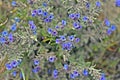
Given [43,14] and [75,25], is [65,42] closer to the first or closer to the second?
[75,25]

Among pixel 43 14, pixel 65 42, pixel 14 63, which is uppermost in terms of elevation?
pixel 43 14

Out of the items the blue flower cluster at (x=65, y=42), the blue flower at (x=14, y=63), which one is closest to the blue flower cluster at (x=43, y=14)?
the blue flower cluster at (x=65, y=42)

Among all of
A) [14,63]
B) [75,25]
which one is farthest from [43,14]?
[14,63]

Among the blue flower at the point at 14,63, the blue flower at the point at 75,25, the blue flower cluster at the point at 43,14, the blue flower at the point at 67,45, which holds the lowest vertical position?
the blue flower at the point at 14,63

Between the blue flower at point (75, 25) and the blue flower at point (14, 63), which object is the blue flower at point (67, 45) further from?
the blue flower at point (14, 63)

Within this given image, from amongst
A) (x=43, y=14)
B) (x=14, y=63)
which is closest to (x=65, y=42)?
(x=43, y=14)

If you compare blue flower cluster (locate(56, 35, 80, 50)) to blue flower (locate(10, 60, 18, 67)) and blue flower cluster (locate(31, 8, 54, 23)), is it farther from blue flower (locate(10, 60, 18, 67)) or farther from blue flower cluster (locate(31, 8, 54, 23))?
blue flower (locate(10, 60, 18, 67))

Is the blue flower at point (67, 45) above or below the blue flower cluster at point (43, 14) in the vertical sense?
below

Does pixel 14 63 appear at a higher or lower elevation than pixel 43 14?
lower

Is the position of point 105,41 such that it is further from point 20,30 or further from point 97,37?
point 20,30

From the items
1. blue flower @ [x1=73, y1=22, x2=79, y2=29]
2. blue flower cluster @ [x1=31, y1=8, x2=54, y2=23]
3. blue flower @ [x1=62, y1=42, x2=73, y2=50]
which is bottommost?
blue flower @ [x1=62, y1=42, x2=73, y2=50]

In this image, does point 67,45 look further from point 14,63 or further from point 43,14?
point 14,63

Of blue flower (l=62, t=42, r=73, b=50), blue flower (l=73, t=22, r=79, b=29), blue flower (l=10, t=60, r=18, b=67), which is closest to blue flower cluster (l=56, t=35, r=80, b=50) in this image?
blue flower (l=62, t=42, r=73, b=50)
